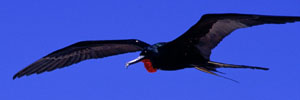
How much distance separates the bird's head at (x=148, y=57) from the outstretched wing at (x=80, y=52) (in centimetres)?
41

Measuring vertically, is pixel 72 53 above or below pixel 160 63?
above

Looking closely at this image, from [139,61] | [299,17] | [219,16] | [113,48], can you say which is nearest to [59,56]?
[113,48]

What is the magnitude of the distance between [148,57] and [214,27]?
73 cm

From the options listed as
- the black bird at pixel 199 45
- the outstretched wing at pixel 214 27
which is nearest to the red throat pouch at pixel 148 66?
the black bird at pixel 199 45

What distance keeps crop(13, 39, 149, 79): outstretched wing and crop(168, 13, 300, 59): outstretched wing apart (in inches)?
28.1

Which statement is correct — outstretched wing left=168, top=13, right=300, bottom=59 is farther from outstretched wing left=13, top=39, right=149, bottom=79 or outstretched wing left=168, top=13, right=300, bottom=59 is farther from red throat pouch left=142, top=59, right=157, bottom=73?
outstretched wing left=13, top=39, right=149, bottom=79

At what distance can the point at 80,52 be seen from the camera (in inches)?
265

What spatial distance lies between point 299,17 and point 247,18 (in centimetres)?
50

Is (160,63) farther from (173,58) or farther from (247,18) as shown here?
(247,18)

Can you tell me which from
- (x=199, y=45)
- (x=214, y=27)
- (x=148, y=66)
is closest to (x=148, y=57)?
(x=148, y=66)

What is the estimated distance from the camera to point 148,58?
5.90m

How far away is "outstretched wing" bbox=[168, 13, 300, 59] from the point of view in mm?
5551

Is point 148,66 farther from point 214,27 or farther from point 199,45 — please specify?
point 214,27

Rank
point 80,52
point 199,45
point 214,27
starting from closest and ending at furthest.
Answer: point 214,27
point 199,45
point 80,52
